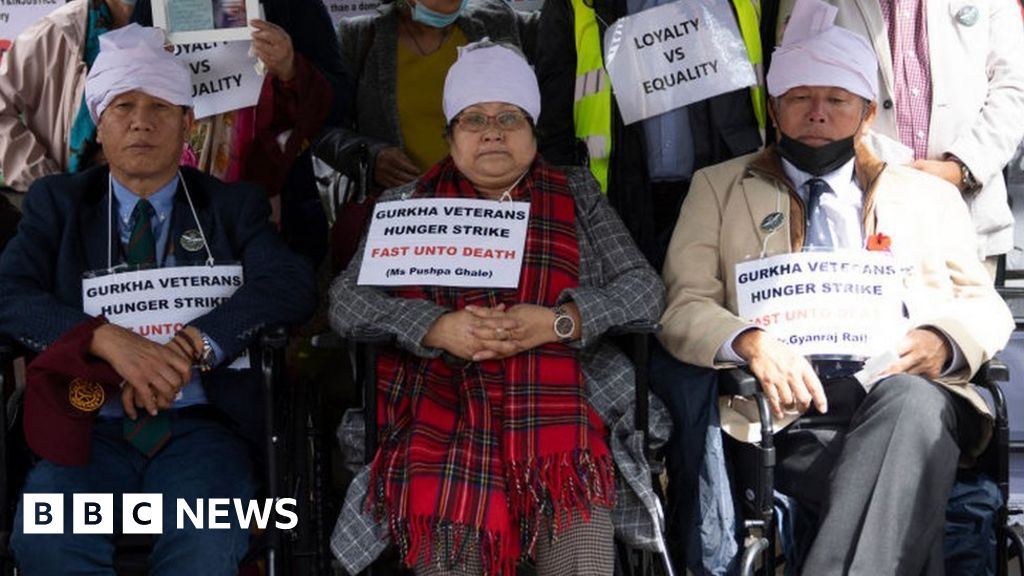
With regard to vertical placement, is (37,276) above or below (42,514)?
above

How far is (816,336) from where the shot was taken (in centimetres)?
424

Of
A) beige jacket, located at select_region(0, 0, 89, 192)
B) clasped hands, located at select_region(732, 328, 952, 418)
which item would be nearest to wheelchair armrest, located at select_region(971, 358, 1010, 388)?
clasped hands, located at select_region(732, 328, 952, 418)

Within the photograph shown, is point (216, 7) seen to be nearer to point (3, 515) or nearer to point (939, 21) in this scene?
point (3, 515)

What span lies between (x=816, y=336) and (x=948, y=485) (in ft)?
1.78

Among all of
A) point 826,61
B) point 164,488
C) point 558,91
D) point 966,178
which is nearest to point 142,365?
point 164,488

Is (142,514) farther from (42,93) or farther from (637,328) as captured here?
(42,93)

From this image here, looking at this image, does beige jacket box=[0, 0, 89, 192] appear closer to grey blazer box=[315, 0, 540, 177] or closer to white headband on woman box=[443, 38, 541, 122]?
grey blazer box=[315, 0, 540, 177]

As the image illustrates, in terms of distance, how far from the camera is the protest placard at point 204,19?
4.73 meters

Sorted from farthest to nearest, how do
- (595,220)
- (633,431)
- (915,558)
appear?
(595,220) < (633,431) < (915,558)

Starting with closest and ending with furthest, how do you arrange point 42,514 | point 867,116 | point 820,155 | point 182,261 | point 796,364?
point 42,514 → point 796,364 → point 182,261 → point 820,155 → point 867,116

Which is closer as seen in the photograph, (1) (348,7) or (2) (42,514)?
(2) (42,514)

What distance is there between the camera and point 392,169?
5047 millimetres

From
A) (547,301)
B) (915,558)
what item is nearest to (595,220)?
(547,301)

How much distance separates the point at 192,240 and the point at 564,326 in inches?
43.9
